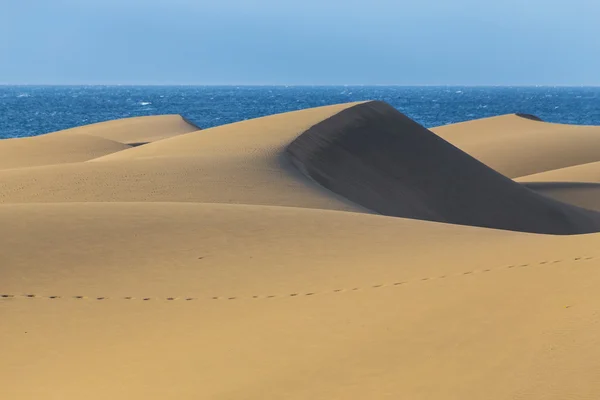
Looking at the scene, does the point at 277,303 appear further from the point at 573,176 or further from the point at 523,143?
the point at 523,143

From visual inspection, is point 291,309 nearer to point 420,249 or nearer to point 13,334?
point 13,334

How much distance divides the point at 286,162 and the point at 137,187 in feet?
13.2

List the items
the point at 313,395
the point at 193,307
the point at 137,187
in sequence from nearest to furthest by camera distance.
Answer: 1. the point at 313,395
2. the point at 193,307
3. the point at 137,187

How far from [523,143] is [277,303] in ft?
113

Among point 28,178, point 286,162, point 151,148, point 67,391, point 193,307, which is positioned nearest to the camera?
point 67,391

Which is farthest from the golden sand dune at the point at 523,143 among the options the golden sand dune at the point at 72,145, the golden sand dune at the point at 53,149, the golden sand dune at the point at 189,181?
the golden sand dune at the point at 189,181

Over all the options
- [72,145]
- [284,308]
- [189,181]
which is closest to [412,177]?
[189,181]

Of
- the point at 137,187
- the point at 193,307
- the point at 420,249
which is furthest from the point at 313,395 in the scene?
the point at 137,187

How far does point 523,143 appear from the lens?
40.3 m

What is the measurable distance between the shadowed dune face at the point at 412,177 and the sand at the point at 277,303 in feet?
15.0

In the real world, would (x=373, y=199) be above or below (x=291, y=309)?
below

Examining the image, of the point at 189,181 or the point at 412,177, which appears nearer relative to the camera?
the point at 189,181

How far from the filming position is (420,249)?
9500mm

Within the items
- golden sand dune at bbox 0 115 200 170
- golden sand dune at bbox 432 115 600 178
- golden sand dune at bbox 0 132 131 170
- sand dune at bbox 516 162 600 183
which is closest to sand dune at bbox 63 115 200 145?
golden sand dune at bbox 0 115 200 170
